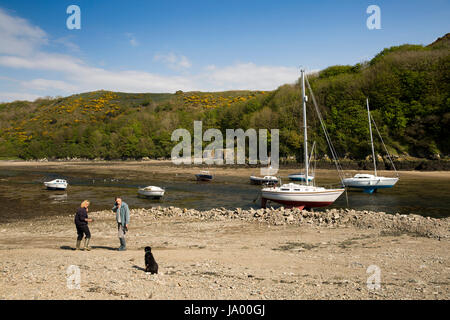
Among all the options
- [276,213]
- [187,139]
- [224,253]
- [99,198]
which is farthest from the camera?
[187,139]

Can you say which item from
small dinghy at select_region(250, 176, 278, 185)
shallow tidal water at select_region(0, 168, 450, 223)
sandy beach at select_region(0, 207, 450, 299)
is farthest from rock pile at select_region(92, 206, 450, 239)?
small dinghy at select_region(250, 176, 278, 185)

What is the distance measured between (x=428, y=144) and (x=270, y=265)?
82151mm

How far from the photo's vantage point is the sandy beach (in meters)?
8.35

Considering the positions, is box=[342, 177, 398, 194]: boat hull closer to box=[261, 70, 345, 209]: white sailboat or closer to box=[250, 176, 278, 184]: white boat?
box=[250, 176, 278, 184]: white boat

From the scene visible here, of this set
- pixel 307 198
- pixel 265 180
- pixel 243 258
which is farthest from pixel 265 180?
pixel 243 258

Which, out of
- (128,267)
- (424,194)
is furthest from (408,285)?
(424,194)

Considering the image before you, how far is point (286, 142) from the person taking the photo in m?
96.1

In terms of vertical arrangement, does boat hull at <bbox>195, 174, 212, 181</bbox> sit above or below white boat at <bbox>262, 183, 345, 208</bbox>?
below

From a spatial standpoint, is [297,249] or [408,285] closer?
[408,285]

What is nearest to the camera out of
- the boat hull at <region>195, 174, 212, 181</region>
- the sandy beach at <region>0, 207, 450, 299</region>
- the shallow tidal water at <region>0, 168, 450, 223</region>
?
the sandy beach at <region>0, 207, 450, 299</region>

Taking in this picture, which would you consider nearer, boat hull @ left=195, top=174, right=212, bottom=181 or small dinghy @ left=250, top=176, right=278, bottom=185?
small dinghy @ left=250, top=176, right=278, bottom=185

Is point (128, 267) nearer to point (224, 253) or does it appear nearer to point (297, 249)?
point (224, 253)

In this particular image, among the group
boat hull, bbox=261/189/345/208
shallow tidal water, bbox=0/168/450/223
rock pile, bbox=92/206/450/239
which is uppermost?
boat hull, bbox=261/189/345/208

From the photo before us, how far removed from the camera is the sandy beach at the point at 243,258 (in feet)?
27.4
